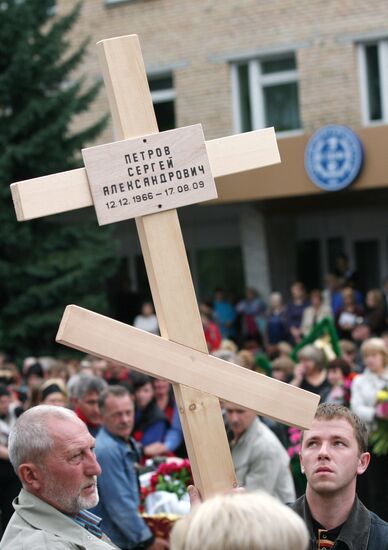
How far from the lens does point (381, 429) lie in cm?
941

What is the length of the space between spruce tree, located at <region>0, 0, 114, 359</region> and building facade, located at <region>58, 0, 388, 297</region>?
1.56m

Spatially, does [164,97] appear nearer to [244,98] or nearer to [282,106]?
[244,98]

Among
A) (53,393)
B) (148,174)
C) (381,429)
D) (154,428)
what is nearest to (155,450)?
(154,428)

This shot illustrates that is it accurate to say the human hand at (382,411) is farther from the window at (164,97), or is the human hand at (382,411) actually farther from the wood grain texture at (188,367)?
the window at (164,97)

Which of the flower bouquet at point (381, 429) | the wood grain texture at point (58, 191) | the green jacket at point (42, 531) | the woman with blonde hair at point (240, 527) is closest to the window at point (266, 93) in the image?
the flower bouquet at point (381, 429)

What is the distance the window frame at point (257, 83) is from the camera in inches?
895

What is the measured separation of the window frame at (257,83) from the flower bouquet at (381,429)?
540 inches

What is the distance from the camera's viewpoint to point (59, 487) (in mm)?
3947

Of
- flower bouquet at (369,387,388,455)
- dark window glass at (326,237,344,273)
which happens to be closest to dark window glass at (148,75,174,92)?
dark window glass at (326,237,344,273)

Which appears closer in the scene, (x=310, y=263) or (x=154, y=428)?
(x=154, y=428)

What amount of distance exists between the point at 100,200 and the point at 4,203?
15774 mm

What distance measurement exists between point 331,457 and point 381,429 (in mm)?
5398

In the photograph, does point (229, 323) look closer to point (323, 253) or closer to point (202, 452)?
point (323, 253)

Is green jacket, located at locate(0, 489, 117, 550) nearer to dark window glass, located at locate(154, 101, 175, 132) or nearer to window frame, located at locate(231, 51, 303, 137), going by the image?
window frame, located at locate(231, 51, 303, 137)
